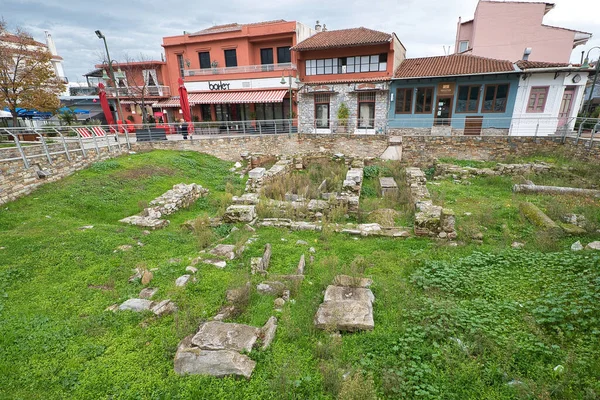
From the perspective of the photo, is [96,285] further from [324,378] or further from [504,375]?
[504,375]

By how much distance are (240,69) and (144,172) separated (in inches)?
591

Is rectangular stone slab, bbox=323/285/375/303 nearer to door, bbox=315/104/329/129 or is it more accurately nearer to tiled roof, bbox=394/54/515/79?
tiled roof, bbox=394/54/515/79

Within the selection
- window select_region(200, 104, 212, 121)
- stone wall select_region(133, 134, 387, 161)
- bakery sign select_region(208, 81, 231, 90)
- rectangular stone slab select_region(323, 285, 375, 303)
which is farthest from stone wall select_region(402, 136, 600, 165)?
window select_region(200, 104, 212, 121)

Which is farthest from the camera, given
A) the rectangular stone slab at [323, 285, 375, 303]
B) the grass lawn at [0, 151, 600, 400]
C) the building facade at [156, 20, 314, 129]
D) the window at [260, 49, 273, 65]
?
the window at [260, 49, 273, 65]

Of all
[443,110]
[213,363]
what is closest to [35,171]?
[213,363]

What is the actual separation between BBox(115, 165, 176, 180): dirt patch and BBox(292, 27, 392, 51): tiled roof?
14.3 meters

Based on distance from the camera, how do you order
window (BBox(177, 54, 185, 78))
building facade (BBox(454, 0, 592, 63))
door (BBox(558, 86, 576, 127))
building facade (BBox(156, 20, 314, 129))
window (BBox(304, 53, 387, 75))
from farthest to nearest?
window (BBox(177, 54, 185, 78)), building facade (BBox(156, 20, 314, 129)), building facade (BBox(454, 0, 592, 63)), window (BBox(304, 53, 387, 75)), door (BBox(558, 86, 576, 127))

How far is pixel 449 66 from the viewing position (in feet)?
65.1

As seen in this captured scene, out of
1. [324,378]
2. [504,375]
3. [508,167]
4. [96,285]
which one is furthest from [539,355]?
[508,167]

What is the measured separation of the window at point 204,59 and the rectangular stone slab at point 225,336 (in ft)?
86.5

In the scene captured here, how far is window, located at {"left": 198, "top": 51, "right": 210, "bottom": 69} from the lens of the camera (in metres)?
25.4

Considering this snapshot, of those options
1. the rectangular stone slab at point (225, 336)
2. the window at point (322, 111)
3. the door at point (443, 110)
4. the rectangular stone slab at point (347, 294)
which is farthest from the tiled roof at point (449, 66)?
the rectangular stone slab at point (225, 336)

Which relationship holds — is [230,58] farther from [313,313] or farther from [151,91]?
[313,313]

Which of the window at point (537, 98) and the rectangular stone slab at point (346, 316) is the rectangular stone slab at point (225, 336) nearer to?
the rectangular stone slab at point (346, 316)
